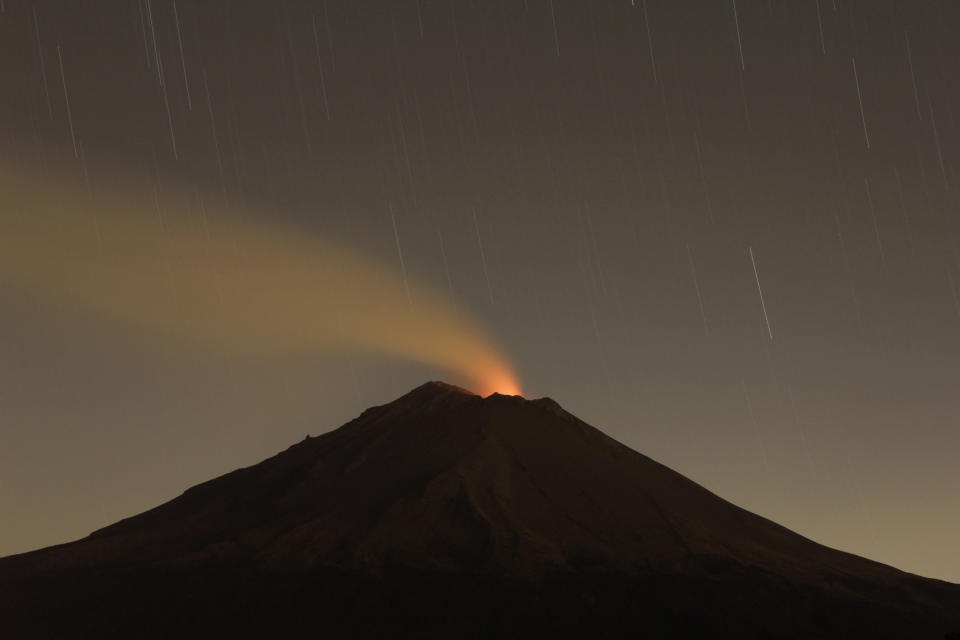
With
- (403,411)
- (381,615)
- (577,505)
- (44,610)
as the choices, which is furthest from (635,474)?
(44,610)

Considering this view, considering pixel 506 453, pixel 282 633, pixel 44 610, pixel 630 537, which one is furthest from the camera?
pixel 506 453

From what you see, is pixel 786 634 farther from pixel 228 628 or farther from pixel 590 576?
pixel 228 628

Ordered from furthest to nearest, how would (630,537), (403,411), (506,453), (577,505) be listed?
(403,411), (506,453), (577,505), (630,537)

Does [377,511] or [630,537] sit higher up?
[377,511]

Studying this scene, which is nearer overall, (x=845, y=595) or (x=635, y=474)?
(x=845, y=595)

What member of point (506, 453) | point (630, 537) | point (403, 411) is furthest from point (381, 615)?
point (403, 411)

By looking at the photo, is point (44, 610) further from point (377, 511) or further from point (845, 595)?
point (845, 595)

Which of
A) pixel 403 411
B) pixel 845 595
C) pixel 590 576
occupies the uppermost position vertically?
pixel 403 411
